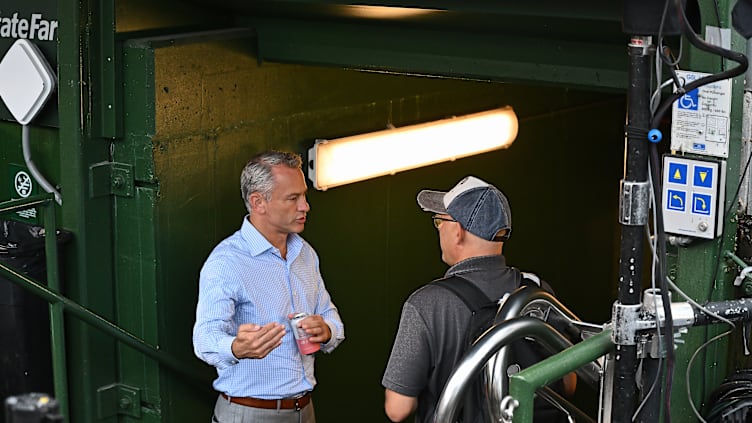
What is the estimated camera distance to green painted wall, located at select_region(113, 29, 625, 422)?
17.5 ft

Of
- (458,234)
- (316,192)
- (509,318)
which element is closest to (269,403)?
(458,234)

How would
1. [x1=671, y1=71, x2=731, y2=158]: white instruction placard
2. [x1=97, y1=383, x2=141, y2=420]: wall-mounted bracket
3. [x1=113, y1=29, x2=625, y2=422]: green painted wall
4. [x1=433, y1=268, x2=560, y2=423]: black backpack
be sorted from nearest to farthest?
[x1=671, y1=71, x2=731, y2=158]: white instruction placard < [x1=433, y1=268, x2=560, y2=423]: black backpack < [x1=113, y1=29, x2=625, y2=422]: green painted wall < [x1=97, y1=383, x2=141, y2=420]: wall-mounted bracket

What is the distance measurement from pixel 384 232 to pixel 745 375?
2.79 m

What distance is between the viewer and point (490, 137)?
6.84 meters

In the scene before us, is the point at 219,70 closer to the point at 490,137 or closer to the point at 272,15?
the point at 272,15

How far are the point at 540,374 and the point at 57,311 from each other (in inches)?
98.9

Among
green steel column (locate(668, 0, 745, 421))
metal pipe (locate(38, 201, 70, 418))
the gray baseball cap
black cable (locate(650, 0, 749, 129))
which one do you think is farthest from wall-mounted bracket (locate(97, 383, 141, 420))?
black cable (locate(650, 0, 749, 129))

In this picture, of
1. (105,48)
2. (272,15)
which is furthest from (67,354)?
(272,15)

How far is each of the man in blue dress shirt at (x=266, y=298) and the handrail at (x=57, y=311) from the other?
16.4 inches

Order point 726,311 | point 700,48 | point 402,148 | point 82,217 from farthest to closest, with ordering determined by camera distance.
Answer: point 402,148 < point 82,217 < point 726,311 < point 700,48

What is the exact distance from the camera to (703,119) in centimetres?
398

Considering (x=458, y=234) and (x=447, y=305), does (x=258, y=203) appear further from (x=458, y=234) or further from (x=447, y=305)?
(x=447, y=305)

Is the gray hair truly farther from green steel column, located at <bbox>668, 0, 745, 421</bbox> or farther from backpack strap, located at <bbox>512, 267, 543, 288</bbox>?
green steel column, located at <bbox>668, 0, 745, 421</bbox>

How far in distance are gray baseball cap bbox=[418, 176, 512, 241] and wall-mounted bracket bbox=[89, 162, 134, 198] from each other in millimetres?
1539
